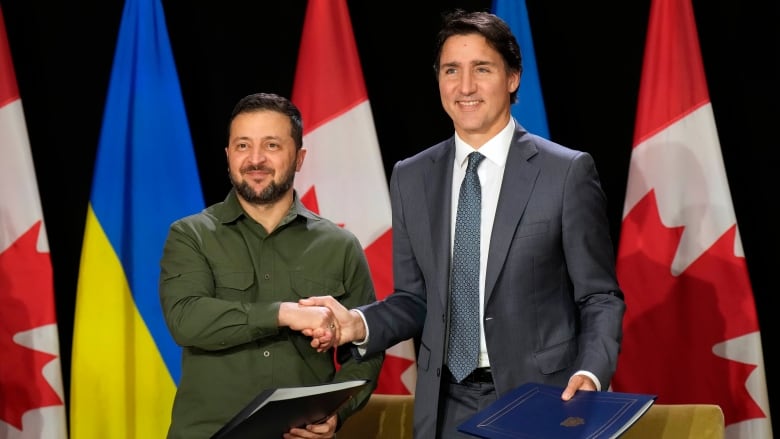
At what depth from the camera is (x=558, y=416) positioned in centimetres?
190

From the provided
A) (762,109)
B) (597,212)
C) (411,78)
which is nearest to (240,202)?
(597,212)

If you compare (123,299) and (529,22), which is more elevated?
(529,22)

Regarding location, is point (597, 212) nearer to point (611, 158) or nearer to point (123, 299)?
point (611, 158)

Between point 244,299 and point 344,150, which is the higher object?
point 344,150

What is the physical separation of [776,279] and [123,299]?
2722 mm

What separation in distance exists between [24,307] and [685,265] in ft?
8.69

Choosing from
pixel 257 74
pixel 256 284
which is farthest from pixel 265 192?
pixel 257 74

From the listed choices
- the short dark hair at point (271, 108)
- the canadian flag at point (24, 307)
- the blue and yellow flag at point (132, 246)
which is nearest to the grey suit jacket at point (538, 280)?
the short dark hair at point (271, 108)

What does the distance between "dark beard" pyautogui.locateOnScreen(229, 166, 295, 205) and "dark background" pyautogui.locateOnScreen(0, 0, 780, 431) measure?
1612 millimetres

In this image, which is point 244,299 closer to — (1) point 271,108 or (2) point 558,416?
(1) point 271,108

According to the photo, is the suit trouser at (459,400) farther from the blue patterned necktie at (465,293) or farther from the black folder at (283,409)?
the black folder at (283,409)

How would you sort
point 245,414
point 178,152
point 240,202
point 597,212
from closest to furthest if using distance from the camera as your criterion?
point 245,414 → point 597,212 → point 240,202 → point 178,152

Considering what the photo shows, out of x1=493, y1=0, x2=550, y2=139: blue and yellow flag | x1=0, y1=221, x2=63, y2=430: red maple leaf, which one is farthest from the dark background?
x1=0, y1=221, x2=63, y2=430: red maple leaf

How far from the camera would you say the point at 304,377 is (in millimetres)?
2688
